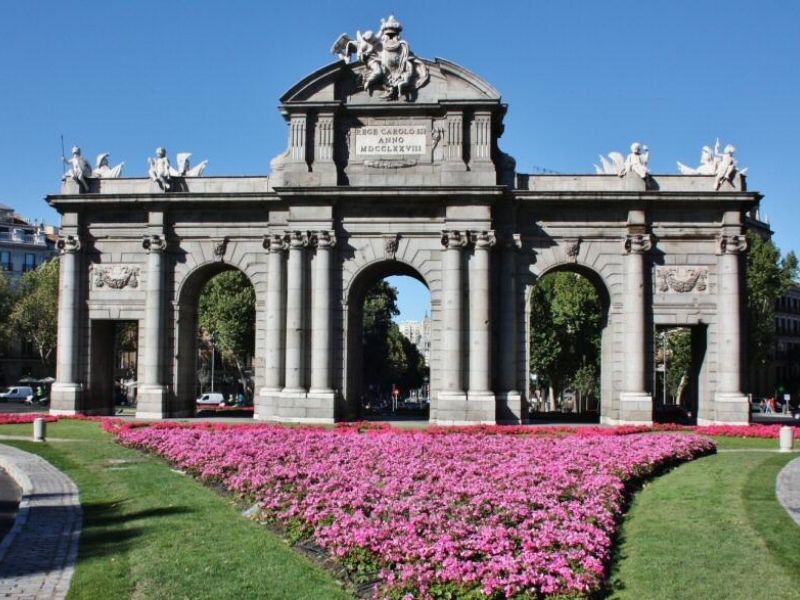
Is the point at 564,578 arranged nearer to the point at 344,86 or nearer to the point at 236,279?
the point at 344,86

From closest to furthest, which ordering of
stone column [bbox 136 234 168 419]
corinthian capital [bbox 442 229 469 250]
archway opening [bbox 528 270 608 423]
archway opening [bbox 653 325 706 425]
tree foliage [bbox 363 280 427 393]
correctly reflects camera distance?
Answer: corinthian capital [bbox 442 229 469 250] → archway opening [bbox 653 325 706 425] → stone column [bbox 136 234 168 419] → archway opening [bbox 528 270 608 423] → tree foliage [bbox 363 280 427 393]

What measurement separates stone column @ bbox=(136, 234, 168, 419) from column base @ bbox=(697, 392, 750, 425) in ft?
85.6

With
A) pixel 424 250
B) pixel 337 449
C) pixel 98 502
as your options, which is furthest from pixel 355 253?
pixel 98 502

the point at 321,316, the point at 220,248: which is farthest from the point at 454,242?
the point at 220,248

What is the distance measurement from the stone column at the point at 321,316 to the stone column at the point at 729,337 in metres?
17.9

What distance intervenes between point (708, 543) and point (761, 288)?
53035 millimetres

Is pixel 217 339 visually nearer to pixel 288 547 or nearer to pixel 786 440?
pixel 786 440

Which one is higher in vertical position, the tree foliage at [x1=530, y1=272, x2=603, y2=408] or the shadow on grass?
the tree foliage at [x1=530, y1=272, x2=603, y2=408]

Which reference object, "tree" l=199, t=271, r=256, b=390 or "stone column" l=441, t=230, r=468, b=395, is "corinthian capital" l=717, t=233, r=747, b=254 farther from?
"tree" l=199, t=271, r=256, b=390

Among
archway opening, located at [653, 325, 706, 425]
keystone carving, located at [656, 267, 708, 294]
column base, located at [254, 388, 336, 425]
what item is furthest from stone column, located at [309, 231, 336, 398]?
keystone carving, located at [656, 267, 708, 294]

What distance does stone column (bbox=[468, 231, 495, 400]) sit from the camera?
37344 mm

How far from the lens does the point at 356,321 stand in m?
40.7

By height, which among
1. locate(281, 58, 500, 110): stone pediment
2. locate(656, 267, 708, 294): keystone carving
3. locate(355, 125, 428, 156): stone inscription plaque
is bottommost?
locate(656, 267, 708, 294): keystone carving

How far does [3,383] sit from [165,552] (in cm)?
9240
